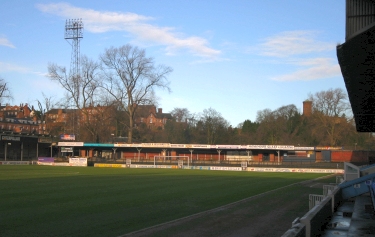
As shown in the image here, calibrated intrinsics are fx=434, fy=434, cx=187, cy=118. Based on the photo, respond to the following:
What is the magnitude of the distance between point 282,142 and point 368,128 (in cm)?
7675

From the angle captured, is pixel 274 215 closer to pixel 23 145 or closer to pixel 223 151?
pixel 223 151

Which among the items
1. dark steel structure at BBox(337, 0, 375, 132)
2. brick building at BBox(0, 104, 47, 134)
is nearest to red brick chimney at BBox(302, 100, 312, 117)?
brick building at BBox(0, 104, 47, 134)

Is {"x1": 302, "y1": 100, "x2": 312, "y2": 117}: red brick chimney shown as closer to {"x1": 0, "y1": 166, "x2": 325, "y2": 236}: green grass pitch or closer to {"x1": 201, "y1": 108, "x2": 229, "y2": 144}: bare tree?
{"x1": 201, "y1": 108, "x2": 229, "y2": 144}: bare tree

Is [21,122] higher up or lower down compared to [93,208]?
higher up

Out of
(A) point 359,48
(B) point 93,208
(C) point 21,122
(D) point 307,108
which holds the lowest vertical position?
(B) point 93,208

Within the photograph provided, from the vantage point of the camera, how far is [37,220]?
1465cm

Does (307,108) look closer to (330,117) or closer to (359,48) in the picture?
(330,117)

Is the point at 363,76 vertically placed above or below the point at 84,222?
above

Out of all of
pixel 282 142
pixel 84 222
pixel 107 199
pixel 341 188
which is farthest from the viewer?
pixel 282 142

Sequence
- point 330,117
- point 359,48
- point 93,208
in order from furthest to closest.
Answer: point 330,117 → point 93,208 → point 359,48

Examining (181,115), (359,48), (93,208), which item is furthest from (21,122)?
(359,48)

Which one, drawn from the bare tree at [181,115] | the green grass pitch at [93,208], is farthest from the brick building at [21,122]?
the green grass pitch at [93,208]

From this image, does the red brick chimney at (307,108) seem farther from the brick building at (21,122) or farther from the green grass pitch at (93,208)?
→ the green grass pitch at (93,208)

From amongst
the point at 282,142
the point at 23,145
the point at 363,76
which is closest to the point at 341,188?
the point at 363,76
